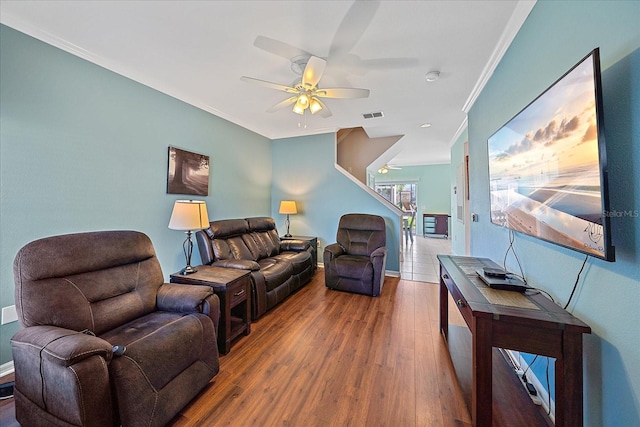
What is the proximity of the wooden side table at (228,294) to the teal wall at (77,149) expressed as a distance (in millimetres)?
969

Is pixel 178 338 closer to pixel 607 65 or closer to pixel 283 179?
pixel 607 65

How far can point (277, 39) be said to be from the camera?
200 centimetres

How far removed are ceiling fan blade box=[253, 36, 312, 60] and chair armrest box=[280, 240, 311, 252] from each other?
2636 mm

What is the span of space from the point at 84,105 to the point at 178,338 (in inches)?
92.0

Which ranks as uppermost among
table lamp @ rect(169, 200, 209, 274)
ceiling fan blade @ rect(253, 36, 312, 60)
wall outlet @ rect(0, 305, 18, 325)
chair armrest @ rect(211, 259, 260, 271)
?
ceiling fan blade @ rect(253, 36, 312, 60)

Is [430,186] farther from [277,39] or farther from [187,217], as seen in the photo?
[187,217]

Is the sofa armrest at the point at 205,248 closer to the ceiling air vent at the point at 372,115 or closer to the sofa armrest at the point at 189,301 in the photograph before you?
the sofa armrest at the point at 189,301

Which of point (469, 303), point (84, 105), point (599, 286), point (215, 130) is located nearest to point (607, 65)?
point (599, 286)

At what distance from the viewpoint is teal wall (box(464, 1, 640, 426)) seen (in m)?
0.91

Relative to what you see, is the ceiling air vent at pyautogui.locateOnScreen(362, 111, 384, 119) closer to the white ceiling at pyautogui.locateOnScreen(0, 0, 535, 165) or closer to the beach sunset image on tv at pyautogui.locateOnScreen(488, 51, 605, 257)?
the white ceiling at pyautogui.locateOnScreen(0, 0, 535, 165)

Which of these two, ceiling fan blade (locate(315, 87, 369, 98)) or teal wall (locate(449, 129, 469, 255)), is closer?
ceiling fan blade (locate(315, 87, 369, 98))

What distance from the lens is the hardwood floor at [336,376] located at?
1419 mm

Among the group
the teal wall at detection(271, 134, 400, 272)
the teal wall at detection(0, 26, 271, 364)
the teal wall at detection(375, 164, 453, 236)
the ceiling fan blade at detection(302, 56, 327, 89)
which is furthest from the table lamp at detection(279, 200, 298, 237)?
the teal wall at detection(375, 164, 453, 236)

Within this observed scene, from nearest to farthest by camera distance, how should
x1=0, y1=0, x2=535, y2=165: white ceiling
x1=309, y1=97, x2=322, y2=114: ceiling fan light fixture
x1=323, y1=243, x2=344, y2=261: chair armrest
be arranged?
x1=0, y1=0, x2=535, y2=165: white ceiling → x1=309, y1=97, x2=322, y2=114: ceiling fan light fixture → x1=323, y1=243, x2=344, y2=261: chair armrest
